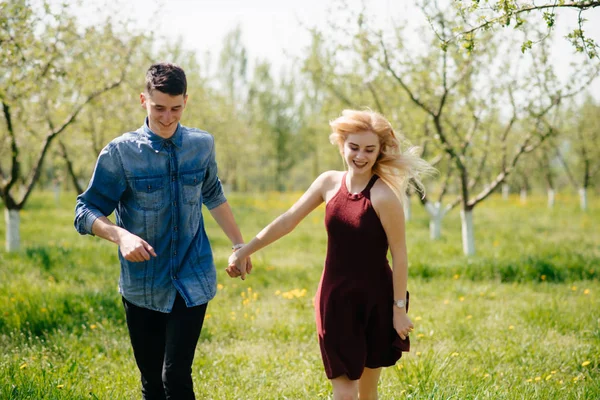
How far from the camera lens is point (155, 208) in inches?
123

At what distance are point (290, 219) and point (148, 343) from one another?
1041mm

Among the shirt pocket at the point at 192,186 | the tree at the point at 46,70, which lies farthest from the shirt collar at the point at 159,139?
the tree at the point at 46,70

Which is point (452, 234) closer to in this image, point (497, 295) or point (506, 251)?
point (506, 251)

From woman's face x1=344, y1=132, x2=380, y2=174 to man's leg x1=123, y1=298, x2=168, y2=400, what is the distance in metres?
1.33

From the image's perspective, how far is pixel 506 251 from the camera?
996 centimetres

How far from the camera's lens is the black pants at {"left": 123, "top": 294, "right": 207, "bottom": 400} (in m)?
3.04

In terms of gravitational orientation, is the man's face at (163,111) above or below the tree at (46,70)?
below

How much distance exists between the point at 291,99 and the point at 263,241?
36.4 meters

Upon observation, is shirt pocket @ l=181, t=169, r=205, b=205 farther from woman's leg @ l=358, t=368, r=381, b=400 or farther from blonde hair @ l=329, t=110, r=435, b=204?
woman's leg @ l=358, t=368, r=381, b=400

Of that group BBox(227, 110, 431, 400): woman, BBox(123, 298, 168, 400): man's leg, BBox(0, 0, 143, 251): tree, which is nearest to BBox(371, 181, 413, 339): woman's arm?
BBox(227, 110, 431, 400): woman

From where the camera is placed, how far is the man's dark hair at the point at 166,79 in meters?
2.97

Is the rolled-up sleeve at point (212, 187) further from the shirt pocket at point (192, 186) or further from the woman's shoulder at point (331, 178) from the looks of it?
the woman's shoulder at point (331, 178)

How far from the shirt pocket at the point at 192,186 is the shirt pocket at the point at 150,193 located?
0.37 ft

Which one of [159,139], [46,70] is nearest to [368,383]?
[159,139]
